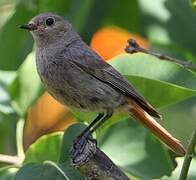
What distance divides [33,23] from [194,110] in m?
2.13

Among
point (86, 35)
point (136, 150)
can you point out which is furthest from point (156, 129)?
point (86, 35)

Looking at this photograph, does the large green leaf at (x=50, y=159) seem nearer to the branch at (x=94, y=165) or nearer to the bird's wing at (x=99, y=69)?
the branch at (x=94, y=165)

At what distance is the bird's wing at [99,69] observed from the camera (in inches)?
187

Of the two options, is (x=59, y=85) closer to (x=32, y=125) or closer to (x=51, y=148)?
(x=51, y=148)

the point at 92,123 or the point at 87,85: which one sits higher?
the point at 87,85

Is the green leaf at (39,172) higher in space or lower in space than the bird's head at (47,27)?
lower

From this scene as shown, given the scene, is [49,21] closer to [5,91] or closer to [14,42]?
[5,91]

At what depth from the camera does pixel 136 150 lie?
16.0ft

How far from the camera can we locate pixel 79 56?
4.89 meters

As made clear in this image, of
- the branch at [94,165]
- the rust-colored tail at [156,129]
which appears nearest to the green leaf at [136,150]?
the rust-colored tail at [156,129]

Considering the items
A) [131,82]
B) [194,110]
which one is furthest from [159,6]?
[131,82]

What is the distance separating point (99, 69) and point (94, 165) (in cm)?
88

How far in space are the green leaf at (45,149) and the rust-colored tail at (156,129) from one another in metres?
0.51

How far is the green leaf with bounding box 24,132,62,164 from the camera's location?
4594 millimetres
